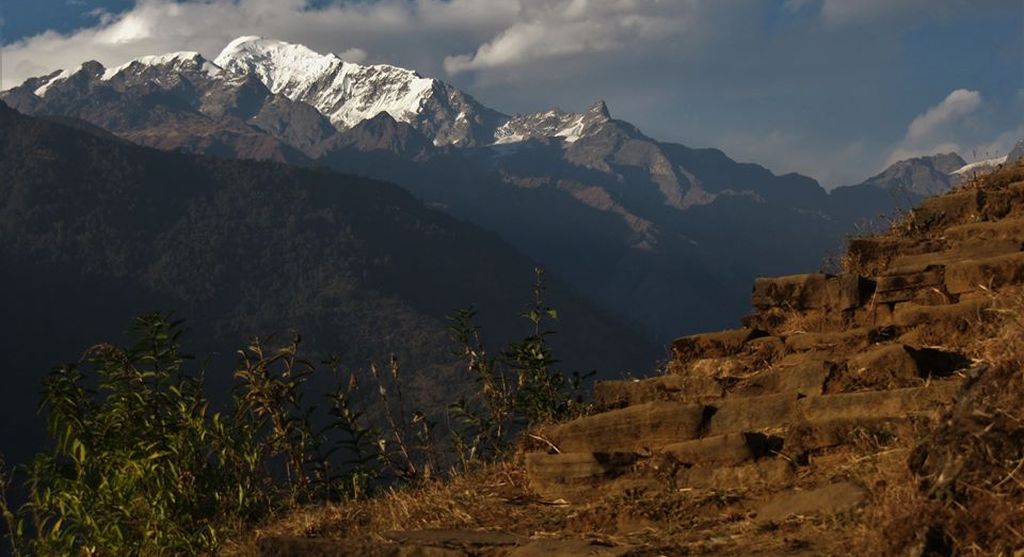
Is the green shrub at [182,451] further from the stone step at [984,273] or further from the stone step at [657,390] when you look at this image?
the stone step at [984,273]

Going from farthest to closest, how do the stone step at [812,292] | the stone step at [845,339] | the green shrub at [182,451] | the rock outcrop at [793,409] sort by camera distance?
the stone step at [812,292] < the stone step at [845,339] < the green shrub at [182,451] < the rock outcrop at [793,409]

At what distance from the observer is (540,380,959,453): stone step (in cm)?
695

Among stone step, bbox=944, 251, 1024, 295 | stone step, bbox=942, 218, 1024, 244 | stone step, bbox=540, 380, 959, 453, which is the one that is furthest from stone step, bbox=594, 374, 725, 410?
stone step, bbox=942, 218, 1024, 244

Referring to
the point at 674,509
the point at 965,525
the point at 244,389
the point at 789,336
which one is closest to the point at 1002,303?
the point at 789,336

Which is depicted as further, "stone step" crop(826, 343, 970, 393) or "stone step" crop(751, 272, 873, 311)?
"stone step" crop(751, 272, 873, 311)

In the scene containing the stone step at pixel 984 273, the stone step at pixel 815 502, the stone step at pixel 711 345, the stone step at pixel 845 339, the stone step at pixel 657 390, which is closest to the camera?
the stone step at pixel 815 502

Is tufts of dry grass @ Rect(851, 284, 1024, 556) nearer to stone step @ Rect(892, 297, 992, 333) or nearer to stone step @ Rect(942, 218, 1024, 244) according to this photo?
stone step @ Rect(892, 297, 992, 333)

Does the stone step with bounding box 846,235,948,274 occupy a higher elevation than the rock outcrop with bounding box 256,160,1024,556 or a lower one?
higher

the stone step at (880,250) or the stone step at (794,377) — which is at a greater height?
the stone step at (880,250)

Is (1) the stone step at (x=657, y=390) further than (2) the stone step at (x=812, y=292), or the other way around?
(2) the stone step at (x=812, y=292)

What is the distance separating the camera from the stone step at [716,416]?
6.95 meters

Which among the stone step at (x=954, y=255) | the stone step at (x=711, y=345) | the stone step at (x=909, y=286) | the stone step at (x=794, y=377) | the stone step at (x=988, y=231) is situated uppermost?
the stone step at (x=988, y=231)

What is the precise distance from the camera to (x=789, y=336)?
9.37m


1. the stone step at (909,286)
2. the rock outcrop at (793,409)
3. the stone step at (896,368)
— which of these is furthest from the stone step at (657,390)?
the stone step at (909,286)
